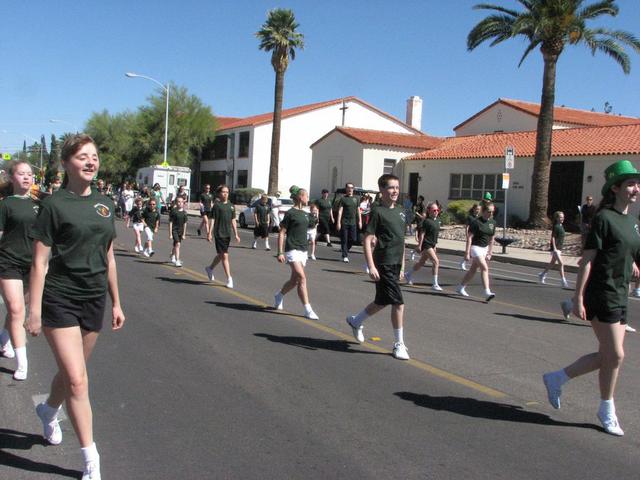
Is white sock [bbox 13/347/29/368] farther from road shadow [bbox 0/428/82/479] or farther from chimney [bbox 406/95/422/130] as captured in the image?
chimney [bbox 406/95/422/130]

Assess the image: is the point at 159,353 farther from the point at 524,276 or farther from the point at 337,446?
the point at 524,276

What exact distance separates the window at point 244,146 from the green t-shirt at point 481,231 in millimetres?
45782

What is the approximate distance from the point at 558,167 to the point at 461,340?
25847 mm

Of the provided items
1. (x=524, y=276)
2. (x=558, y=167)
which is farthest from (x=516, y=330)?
(x=558, y=167)

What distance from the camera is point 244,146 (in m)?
56.4

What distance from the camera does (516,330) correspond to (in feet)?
28.8

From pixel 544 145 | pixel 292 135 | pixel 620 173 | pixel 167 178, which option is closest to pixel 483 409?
pixel 620 173

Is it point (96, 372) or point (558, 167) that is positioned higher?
point (558, 167)

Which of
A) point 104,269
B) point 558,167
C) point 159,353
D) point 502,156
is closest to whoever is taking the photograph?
point 104,269

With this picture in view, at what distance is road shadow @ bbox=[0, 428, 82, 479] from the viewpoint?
3.96 metres

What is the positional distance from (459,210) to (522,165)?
13.3ft

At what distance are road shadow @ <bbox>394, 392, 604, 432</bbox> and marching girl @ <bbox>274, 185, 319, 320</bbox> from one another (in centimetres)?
340

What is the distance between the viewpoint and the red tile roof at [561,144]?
30219 mm

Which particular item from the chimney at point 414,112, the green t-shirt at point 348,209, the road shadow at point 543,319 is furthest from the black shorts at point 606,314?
the chimney at point 414,112
